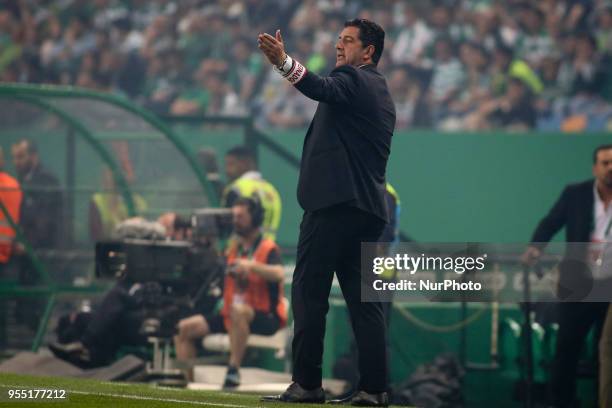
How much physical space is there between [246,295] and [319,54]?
685 cm

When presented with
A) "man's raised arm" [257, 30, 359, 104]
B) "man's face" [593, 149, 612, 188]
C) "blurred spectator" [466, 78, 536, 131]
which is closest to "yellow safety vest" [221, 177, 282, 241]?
"man's face" [593, 149, 612, 188]

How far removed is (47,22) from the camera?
19766 millimetres

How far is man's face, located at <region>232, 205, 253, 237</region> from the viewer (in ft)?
37.2

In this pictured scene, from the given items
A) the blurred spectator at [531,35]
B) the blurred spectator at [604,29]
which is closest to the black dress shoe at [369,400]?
the blurred spectator at [604,29]

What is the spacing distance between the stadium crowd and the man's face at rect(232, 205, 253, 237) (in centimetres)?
533

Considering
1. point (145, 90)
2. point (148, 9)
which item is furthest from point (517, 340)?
point (148, 9)

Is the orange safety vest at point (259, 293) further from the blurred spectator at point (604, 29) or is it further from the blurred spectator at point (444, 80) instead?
the blurred spectator at point (604, 29)

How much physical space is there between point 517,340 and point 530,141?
4.18m

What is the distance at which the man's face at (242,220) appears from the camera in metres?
11.3

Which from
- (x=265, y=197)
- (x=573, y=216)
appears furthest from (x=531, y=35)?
(x=573, y=216)

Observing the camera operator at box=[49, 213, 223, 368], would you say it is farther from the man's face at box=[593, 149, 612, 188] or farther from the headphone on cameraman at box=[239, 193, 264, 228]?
the man's face at box=[593, 149, 612, 188]

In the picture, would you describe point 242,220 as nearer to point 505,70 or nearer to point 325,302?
point 325,302

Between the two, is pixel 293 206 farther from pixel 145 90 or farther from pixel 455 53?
pixel 145 90

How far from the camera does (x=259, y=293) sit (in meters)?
11.2
